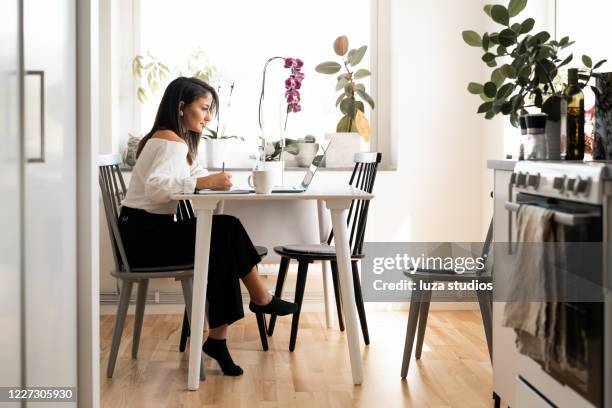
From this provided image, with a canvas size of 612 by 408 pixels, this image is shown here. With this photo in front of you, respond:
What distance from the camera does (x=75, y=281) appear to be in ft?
7.19

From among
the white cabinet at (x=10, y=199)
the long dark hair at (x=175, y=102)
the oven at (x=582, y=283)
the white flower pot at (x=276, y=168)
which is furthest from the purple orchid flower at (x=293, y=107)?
the white cabinet at (x=10, y=199)

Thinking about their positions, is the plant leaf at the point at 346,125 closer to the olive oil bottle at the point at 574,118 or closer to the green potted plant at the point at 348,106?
the green potted plant at the point at 348,106

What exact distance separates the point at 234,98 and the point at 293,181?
25.7 inches

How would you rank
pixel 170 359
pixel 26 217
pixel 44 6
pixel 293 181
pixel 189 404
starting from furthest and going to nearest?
pixel 293 181 → pixel 170 359 → pixel 189 404 → pixel 44 6 → pixel 26 217

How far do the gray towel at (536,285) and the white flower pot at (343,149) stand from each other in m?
2.42

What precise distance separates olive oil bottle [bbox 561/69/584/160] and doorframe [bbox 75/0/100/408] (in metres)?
1.34

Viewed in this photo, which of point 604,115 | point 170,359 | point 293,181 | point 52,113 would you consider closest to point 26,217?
point 52,113

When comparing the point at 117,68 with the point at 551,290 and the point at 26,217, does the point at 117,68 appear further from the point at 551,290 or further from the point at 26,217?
the point at 551,290

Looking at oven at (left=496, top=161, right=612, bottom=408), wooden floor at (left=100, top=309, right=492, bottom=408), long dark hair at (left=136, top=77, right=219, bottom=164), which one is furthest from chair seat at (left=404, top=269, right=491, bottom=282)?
long dark hair at (left=136, top=77, right=219, bottom=164)

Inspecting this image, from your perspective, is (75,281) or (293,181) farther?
(293,181)

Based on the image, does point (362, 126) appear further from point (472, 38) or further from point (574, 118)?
point (574, 118)

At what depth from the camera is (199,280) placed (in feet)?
9.80

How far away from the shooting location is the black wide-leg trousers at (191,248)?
10.4 ft

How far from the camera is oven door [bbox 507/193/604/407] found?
5.70 ft
